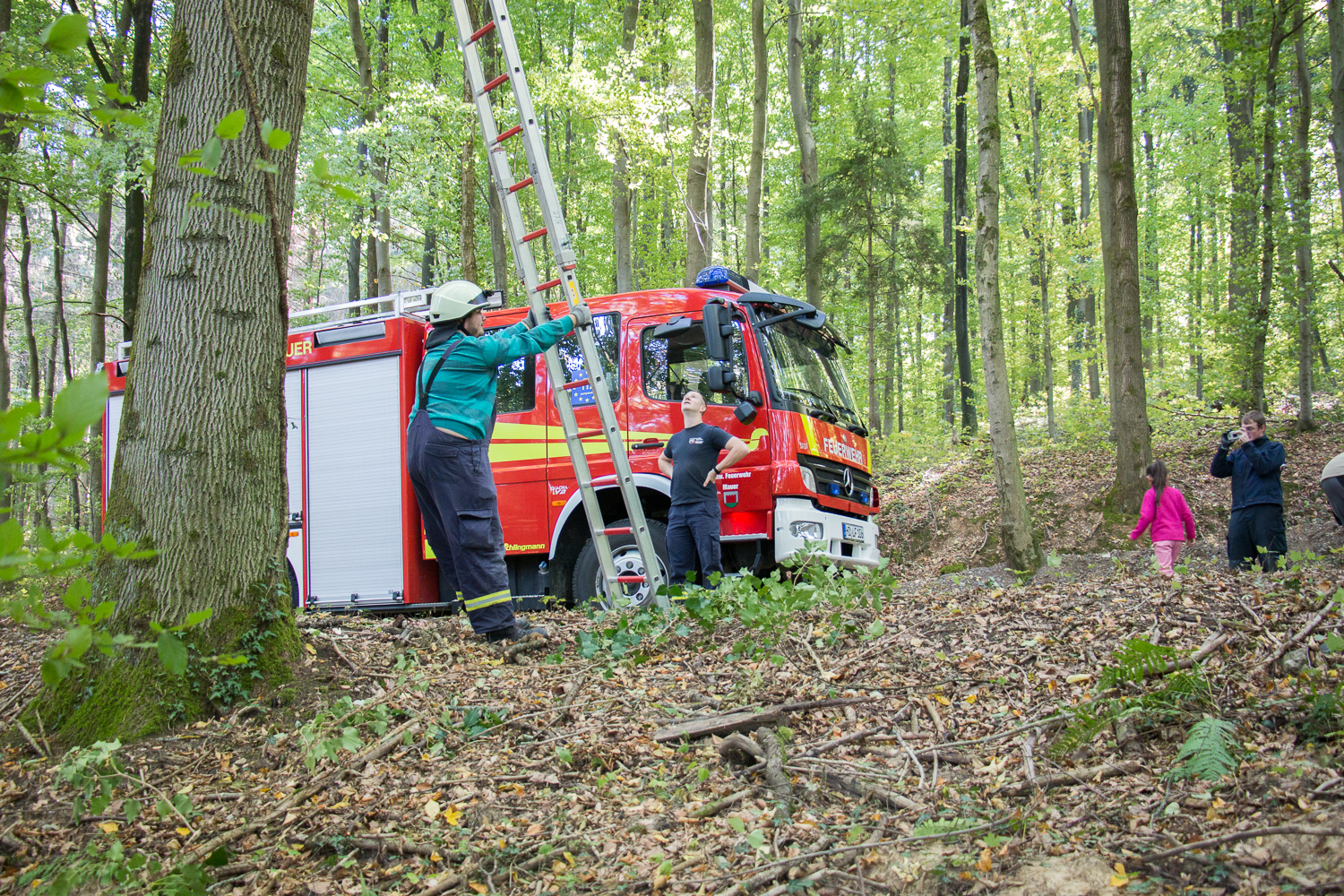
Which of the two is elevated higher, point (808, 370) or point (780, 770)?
point (808, 370)

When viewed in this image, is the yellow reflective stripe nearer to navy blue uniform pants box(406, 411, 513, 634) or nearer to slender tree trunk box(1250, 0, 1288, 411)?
navy blue uniform pants box(406, 411, 513, 634)

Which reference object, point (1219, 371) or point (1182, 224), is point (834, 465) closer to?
point (1219, 371)

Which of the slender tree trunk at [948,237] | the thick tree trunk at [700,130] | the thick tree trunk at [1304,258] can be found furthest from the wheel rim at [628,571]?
the slender tree trunk at [948,237]

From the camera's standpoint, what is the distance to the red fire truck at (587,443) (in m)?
6.45

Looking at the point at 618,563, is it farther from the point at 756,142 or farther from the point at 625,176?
the point at 625,176

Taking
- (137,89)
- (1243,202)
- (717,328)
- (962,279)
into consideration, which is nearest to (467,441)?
(717,328)

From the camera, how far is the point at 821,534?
645 centimetres

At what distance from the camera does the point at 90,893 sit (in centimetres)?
245

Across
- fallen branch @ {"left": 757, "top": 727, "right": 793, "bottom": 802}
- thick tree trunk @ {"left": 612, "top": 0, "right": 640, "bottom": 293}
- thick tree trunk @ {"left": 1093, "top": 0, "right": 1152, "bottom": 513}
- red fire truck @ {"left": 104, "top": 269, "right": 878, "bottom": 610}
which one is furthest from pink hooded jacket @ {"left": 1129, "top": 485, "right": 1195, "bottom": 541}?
thick tree trunk @ {"left": 612, "top": 0, "right": 640, "bottom": 293}

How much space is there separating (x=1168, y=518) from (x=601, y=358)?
5252 millimetres

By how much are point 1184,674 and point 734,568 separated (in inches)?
159

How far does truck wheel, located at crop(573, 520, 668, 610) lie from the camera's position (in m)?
6.63

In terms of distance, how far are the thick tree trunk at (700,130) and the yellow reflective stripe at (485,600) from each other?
9.20m

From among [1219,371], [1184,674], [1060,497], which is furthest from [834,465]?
[1219,371]
